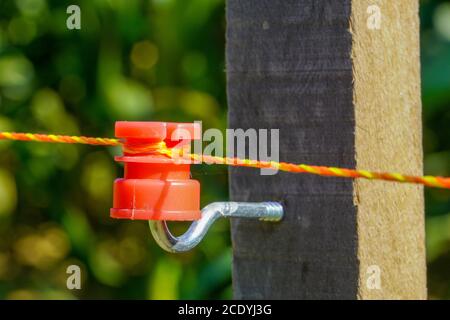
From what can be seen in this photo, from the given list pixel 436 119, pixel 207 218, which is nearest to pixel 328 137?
pixel 207 218

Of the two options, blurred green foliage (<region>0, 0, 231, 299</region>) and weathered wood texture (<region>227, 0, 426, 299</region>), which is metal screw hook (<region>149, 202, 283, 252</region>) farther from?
blurred green foliage (<region>0, 0, 231, 299</region>)

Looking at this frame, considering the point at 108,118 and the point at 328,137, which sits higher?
the point at 108,118

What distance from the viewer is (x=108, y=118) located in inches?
119

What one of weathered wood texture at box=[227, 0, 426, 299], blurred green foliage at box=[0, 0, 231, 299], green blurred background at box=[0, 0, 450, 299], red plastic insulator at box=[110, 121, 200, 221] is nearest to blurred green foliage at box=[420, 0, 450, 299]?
green blurred background at box=[0, 0, 450, 299]

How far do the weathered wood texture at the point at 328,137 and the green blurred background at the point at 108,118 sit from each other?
147 cm

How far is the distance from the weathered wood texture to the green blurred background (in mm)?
1472

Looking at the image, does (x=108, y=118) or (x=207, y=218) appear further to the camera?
(x=108, y=118)

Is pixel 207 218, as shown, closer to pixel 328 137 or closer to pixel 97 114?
pixel 328 137

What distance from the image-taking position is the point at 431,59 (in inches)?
109

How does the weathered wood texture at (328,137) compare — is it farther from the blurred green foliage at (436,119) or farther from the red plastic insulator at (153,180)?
the blurred green foliage at (436,119)

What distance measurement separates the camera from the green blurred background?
2.85 metres

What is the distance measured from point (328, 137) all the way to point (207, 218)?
0.18 meters
